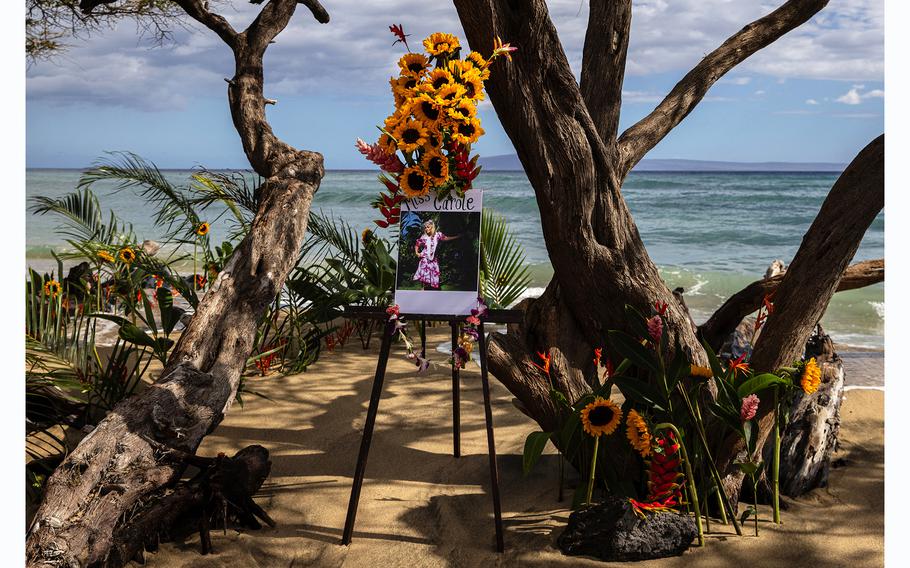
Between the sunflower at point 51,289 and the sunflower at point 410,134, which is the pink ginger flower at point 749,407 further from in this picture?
the sunflower at point 51,289

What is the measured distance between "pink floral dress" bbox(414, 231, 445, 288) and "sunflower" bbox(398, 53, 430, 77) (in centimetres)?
67

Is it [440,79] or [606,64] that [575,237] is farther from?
[606,64]

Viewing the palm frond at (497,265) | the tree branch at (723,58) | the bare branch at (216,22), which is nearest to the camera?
the tree branch at (723,58)

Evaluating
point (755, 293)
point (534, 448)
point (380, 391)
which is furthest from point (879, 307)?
point (380, 391)

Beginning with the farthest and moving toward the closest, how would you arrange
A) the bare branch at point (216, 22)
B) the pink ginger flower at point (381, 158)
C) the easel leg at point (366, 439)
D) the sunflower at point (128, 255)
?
1. the bare branch at point (216, 22)
2. the sunflower at point (128, 255)
3. the pink ginger flower at point (381, 158)
4. the easel leg at point (366, 439)

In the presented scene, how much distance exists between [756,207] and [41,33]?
70.5 feet

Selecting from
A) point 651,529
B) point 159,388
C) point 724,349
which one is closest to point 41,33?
point 159,388

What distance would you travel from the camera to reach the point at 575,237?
10.9 ft

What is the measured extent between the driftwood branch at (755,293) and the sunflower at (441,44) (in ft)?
6.31

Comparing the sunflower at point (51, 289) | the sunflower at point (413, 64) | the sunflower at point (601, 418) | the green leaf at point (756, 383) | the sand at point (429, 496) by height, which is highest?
the sunflower at point (413, 64)

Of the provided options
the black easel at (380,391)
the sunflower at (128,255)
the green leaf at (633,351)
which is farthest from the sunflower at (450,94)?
the sunflower at (128,255)

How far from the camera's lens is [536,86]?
3.26 metres

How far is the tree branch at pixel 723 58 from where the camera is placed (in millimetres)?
4246

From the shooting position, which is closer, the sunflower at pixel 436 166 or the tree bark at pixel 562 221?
the sunflower at pixel 436 166
